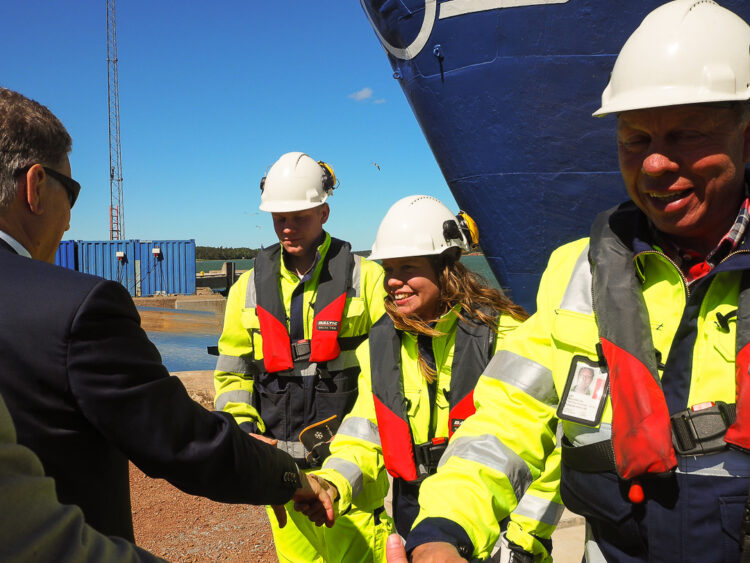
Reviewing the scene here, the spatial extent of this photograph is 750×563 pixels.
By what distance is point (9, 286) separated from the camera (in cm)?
139

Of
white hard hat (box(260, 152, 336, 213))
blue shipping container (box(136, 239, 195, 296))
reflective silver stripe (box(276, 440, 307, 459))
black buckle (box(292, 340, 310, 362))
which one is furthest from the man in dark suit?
blue shipping container (box(136, 239, 195, 296))

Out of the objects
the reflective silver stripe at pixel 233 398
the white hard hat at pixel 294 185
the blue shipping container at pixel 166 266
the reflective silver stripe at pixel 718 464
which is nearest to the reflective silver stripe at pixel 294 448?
the reflective silver stripe at pixel 233 398

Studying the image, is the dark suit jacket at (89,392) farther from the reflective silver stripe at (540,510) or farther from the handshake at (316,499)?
the reflective silver stripe at (540,510)

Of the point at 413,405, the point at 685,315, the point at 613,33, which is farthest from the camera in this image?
the point at 613,33

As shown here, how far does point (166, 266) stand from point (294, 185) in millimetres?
23923

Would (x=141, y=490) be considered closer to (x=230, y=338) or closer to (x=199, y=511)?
(x=199, y=511)

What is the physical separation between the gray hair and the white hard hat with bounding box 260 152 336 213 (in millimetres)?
2140

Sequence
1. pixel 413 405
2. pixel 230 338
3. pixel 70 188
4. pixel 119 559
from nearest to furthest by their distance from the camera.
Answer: pixel 119 559 < pixel 70 188 < pixel 413 405 < pixel 230 338

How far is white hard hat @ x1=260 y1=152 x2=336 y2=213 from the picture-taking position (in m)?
3.90

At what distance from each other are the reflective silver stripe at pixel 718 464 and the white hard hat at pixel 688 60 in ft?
2.70

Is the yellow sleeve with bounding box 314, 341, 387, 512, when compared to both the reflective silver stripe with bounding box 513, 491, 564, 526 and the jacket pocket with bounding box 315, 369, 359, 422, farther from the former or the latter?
the reflective silver stripe with bounding box 513, 491, 564, 526

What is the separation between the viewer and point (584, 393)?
1497 mm

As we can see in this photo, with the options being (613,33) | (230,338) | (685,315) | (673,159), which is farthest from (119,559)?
(613,33)

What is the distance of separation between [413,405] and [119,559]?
1.87 meters
